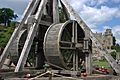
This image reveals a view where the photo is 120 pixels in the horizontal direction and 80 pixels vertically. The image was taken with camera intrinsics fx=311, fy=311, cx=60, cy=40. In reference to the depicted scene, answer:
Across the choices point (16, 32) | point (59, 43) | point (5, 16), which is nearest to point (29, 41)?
point (16, 32)

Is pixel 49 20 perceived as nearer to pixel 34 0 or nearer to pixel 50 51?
pixel 34 0

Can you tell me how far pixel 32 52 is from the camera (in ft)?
54.9

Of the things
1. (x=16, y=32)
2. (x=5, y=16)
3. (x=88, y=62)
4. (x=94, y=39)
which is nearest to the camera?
(x=16, y=32)

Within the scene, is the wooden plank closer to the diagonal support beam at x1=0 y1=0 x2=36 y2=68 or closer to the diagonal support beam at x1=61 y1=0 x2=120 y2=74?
the diagonal support beam at x1=0 y1=0 x2=36 y2=68

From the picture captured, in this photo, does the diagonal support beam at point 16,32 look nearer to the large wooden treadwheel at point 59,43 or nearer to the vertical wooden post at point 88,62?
the large wooden treadwheel at point 59,43

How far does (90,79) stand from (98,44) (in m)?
2.14

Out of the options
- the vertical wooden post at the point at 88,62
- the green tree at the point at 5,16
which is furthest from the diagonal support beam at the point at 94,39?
the green tree at the point at 5,16

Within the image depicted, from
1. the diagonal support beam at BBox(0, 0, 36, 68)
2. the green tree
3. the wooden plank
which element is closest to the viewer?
the wooden plank

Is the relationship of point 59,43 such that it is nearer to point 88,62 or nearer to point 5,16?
point 88,62

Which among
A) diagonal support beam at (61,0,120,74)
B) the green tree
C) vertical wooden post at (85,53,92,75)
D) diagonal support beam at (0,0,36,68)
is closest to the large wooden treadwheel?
diagonal support beam at (61,0,120,74)

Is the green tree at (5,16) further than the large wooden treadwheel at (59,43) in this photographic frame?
Yes

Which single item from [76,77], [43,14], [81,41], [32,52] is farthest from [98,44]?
[32,52]

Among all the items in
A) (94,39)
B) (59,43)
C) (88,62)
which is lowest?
(88,62)

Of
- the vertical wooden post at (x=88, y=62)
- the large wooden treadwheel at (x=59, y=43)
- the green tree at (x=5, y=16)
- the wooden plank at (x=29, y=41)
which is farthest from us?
the green tree at (x=5, y=16)
